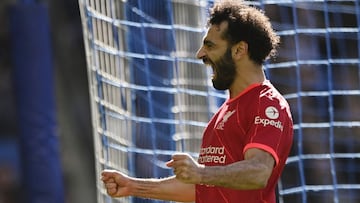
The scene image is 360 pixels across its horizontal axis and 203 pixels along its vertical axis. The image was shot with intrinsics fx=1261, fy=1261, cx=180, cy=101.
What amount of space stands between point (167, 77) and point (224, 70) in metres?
2.80

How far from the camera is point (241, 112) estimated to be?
4.88 meters

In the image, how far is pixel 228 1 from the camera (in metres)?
5.02

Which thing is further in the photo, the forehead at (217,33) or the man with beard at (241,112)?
the forehead at (217,33)

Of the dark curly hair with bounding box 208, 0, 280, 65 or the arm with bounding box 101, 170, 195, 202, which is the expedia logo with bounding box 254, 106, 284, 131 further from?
the arm with bounding box 101, 170, 195, 202

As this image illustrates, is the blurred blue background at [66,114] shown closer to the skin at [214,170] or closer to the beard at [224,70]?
the skin at [214,170]

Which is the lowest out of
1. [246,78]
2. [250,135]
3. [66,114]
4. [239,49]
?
[66,114]

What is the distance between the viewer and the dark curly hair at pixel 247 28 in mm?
4941

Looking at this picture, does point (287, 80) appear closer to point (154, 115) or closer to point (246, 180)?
point (154, 115)

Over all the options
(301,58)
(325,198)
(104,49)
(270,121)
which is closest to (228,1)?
(270,121)

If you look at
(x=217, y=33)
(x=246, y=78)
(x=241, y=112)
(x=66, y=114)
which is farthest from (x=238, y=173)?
(x=66, y=114)

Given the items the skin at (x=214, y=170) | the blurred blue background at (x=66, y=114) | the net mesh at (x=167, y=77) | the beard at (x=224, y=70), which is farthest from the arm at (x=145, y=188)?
the blurred blue background at (x=66, y=114)

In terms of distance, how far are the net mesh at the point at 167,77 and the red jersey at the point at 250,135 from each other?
139cm

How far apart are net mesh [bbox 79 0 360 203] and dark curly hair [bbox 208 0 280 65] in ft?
4.02

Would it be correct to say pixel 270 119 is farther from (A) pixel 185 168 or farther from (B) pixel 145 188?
(B) pixel 145 188
